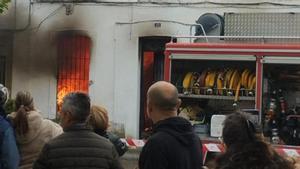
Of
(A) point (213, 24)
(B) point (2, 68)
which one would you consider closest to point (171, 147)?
(A) point (213, 24)

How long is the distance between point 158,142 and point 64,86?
1401 cm

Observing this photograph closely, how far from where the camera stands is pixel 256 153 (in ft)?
10.7

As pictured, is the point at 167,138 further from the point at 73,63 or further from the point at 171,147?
the point at 73,63

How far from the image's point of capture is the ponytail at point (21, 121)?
5.98 metres

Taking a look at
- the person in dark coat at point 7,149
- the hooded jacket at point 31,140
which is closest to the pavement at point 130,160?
the hooded jacket at point 31,140

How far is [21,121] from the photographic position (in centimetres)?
599

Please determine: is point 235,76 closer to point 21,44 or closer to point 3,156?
point 3,156

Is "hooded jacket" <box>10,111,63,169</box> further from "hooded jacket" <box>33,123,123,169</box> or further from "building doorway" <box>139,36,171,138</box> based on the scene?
"building doorway" <box>139,36,171,138</box>

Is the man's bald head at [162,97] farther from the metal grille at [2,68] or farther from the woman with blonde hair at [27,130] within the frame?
the metal grille at [2,68]

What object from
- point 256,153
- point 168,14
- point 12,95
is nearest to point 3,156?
point 256,153

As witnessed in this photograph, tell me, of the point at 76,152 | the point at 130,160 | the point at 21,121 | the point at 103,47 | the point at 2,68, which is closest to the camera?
the point at 76,152

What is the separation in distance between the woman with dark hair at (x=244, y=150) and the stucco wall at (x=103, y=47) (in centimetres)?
1325

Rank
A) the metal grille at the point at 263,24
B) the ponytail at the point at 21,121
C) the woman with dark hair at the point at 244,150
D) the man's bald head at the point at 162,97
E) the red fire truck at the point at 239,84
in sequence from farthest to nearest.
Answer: the metal grille at the point at 263,24, the red fire truck at the point at 239,84, the ponytail at the point at 21,121, the man's bald head at the point at 162,97, the woman with dark hair at the point at 244,150

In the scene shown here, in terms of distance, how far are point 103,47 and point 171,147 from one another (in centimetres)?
1343
